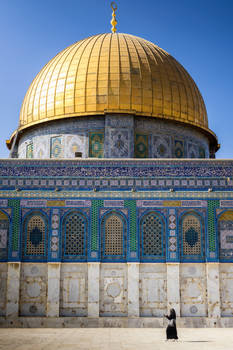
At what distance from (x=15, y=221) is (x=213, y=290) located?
16.2ft

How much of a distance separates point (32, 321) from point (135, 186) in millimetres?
3934

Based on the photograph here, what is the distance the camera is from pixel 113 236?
35.6 ft

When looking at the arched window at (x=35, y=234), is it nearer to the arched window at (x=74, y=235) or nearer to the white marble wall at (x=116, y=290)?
the white marble wall at (x=116, y=290)

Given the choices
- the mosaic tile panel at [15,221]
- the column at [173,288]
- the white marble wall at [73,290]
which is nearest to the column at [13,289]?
the mosaic tile panel at [15,221]

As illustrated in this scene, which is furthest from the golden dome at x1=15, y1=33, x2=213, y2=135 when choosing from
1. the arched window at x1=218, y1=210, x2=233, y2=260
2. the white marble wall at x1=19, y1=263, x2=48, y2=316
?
the white marble wall at x1=19, y1=263, x2=48, y2=316

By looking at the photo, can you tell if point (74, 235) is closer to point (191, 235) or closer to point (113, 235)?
point (113, 235)

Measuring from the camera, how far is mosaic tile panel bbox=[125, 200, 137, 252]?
1076 cm

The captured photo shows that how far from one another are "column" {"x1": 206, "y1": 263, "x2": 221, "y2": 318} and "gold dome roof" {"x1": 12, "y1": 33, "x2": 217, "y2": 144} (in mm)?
4838

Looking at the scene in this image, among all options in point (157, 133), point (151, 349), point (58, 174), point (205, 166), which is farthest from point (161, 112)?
point (151, 349)

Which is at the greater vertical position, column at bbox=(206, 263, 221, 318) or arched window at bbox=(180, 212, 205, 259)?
arched window at bbox=(180, 212, 205, 259)

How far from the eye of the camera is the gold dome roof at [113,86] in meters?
13.3

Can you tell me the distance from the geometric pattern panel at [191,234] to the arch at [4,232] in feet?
13.8

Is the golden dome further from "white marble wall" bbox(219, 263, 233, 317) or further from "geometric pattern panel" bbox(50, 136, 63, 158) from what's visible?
"white marble wall" bbox(219, 263, 233, 317)

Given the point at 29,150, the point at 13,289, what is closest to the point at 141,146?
the point at 29,150
